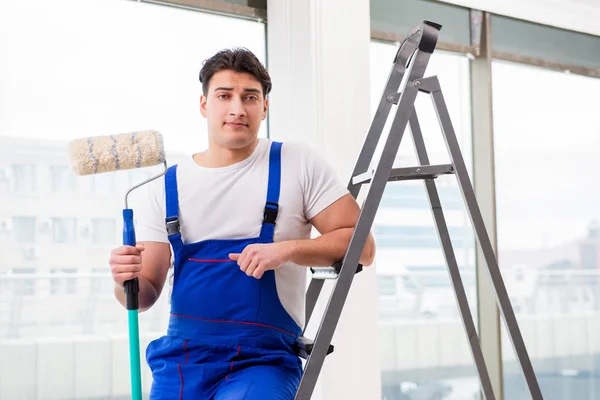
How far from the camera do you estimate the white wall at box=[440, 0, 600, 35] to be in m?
3.83

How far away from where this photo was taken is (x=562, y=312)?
4199mm

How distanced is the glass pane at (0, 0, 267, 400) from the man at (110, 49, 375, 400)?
0.86m

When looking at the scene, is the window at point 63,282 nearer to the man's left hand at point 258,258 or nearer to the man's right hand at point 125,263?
the man's right hand at point 125,263

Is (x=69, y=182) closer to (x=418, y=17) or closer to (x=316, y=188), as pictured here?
(x=316, y=188)

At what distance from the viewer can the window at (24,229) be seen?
2.61 m

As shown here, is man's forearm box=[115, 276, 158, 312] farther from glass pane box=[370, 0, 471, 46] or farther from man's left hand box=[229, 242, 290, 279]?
glass pane box=[370, 0, 471, 46]

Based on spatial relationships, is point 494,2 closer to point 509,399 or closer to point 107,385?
point 509,399

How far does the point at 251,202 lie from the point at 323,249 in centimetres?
24

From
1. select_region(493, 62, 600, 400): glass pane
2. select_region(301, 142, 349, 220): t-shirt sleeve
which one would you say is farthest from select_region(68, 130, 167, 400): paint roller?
select_region(493, 62, 600, 400): glass pane

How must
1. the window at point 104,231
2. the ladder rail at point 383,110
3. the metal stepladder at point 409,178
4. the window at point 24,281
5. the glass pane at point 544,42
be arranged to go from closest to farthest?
the metal stepladder at point 409,178 → the ladder rail at point 383,110 → the window at point 24,281 → the window at point 104,231 → the glass pane at point 544,42

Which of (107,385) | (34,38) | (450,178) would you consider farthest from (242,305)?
(450,178)

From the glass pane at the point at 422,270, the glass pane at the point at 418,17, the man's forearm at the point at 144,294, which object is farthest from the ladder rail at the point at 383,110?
the glass pane at the point at 418,17

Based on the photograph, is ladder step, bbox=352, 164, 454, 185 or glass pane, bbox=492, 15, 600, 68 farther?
glass pane, bbox=492, 15, 600, 68

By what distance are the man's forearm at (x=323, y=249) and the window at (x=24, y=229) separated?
129 cm
